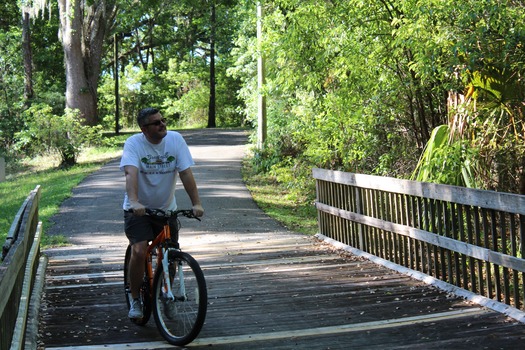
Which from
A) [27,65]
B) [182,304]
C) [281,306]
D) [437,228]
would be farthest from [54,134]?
[182,304]

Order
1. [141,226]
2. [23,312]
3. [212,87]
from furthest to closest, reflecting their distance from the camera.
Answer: [212,87] → [141,226] → [23,312]

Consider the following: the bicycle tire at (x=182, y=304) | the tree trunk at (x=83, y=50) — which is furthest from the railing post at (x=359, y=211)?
the tree trunk at (x=83, y=50)

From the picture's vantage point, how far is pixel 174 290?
5.73 meters

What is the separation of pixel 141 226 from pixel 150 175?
38cm

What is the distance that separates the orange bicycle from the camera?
5.45 metres

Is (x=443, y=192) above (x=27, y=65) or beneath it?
beneath

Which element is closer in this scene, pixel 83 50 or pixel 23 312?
pixel 23 312

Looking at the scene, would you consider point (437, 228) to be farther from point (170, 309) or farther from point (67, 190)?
point (67, 190)

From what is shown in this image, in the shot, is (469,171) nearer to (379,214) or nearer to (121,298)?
(379,214)

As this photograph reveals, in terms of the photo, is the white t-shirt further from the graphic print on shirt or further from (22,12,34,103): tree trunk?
(22,12,34,103): tree trunk

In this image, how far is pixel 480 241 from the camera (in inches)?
259

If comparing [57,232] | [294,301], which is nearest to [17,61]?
[57,232]

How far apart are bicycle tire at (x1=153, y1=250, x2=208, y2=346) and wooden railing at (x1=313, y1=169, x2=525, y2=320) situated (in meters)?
2.34

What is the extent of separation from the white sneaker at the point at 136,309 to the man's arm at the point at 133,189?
0.80m
